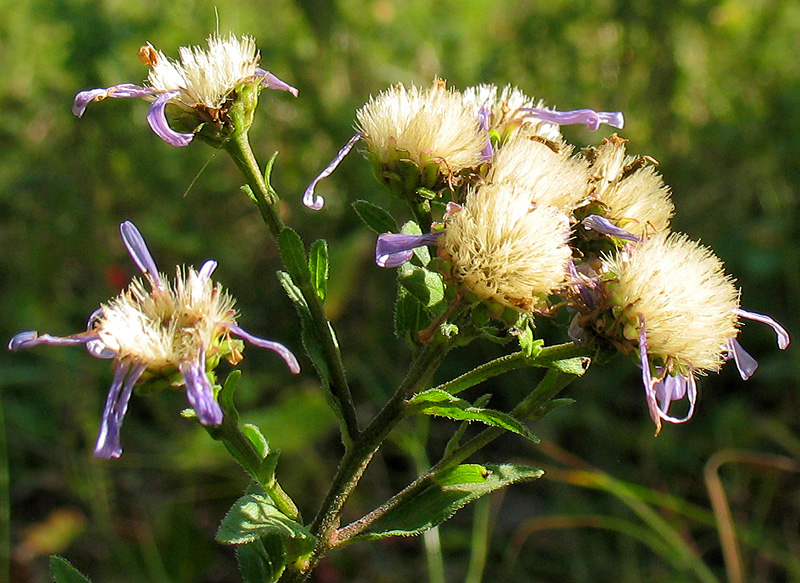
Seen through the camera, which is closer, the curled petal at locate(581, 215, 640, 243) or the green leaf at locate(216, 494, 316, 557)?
the green leaf at locate(216, 494, 316, 557)

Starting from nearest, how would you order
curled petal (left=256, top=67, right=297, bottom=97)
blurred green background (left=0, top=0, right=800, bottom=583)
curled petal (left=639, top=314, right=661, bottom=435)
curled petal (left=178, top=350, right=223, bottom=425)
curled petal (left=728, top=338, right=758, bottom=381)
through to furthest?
1. curled petal (left=178, top=350, right=223, bottom=425)
2. curled petal (left=639, top=314, right=661, bottom=435)
3. curled petal (left=728, top=338, right=758, bottom=381)
4. curled petal (left=256, top=67, right=297, bottom=97)
5. blurred green background (left=0, top=0, right=800, bottom=583)

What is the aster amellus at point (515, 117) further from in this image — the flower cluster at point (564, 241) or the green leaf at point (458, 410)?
the green leaf at point (458, 410)

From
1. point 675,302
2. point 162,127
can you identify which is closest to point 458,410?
point 675,302

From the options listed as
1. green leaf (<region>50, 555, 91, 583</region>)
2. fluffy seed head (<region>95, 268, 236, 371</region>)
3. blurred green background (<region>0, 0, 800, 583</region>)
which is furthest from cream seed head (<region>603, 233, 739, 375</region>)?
blurred green background (<region>0, 0, 800, 583</region>)

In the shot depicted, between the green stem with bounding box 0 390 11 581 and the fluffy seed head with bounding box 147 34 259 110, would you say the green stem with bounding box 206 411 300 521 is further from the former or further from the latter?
the green stem with bounding box 0 390 11 581

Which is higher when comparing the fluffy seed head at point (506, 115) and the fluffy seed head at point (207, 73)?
the fluffy seed head at point (207, 73)

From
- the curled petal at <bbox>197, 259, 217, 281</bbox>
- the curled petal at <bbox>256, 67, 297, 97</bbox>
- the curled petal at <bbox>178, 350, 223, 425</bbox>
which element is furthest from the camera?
the curled petal at <bbox>256, 67, 297, 97</bbox>

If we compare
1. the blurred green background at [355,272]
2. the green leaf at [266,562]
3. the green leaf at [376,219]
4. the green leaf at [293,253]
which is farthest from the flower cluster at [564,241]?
the blurred green background at [355,272]

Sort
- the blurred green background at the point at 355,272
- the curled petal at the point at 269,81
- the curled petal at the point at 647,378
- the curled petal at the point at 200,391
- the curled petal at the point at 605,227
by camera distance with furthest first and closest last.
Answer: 1. the blurred green background at the point at 355,272
2. the curled petal at the point at 269,81
3. the curled petal at the point at 605,227
4. the curled petal at the point at 647,378
5. the curled petal at the point at 200,391
